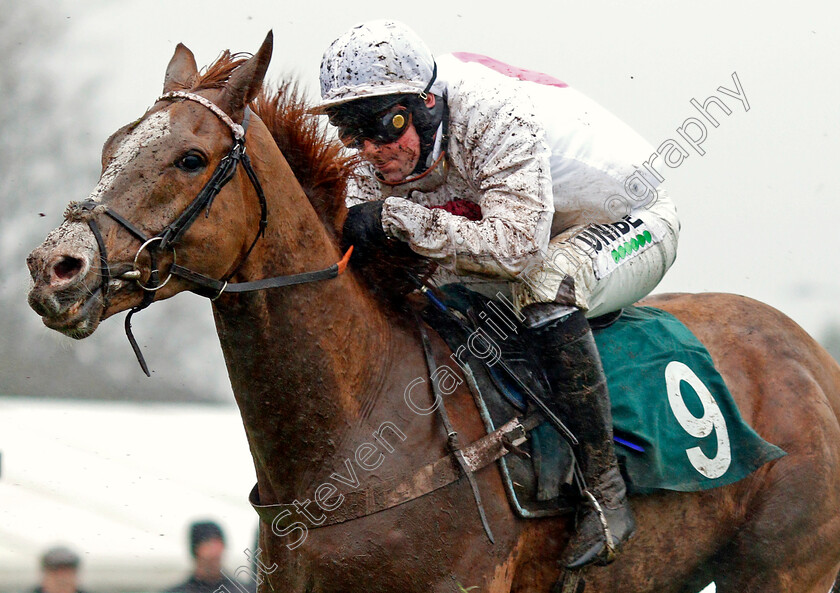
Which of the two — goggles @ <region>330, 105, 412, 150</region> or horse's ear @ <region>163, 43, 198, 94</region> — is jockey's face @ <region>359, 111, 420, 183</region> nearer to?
goggles @ <region>330, 105, 412, 150</region>

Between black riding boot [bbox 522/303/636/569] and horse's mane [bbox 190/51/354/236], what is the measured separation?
30.0 inches

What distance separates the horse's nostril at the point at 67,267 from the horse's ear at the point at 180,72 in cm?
75

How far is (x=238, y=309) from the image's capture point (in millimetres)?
2680

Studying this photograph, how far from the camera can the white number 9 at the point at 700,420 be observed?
3338mm

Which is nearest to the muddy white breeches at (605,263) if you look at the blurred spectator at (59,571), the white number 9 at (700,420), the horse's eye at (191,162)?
the white number 9 at (700,420)

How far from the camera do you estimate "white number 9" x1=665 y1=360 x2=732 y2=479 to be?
11.0 feet

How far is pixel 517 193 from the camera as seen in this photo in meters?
2.92

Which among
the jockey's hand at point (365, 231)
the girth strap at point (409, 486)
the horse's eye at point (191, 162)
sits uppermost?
the horse's eye at point (191, 162)

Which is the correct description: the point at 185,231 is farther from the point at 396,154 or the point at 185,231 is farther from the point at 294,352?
the point at 396,154

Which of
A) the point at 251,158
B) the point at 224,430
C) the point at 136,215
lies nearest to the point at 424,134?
the point at 251,158

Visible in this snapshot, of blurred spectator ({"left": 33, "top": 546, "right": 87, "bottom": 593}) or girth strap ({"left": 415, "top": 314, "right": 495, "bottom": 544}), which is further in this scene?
blurred spectator ({"left": 33, "top": 546, "right": 87, "bottom": 593})

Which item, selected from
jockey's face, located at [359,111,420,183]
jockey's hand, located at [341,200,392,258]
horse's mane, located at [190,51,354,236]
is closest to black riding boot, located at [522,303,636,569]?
jockey's hand, located at [341,200,392,258]

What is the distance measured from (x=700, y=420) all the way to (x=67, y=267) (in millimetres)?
2307

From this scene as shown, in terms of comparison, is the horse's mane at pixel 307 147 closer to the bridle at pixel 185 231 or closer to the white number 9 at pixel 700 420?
the bridle at pixel 185 231
